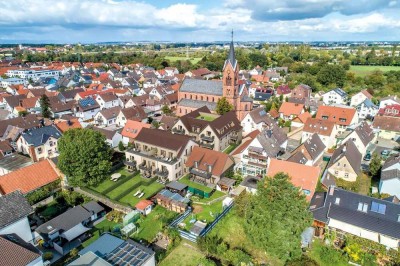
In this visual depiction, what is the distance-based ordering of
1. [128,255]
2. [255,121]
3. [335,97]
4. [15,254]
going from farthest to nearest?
[335,97] < [255,121] < [128,255] < [15,254]

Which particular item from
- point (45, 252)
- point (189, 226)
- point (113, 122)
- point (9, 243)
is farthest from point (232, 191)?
point (113, 122)

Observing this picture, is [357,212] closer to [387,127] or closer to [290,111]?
[387,127]

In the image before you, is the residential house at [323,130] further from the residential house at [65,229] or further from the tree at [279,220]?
the residential house at [65,229]

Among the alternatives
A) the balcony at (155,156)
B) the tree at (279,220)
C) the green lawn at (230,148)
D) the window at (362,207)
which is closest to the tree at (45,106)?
the balcony at (155,156)

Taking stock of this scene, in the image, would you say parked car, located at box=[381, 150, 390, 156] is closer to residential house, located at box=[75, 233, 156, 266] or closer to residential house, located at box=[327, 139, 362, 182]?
residential house, located at box=[327, 139, 362, 182]

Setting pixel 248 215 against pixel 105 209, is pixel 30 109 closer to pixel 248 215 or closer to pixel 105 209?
pixel 105 209

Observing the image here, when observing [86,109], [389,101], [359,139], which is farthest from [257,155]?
[389,101]
